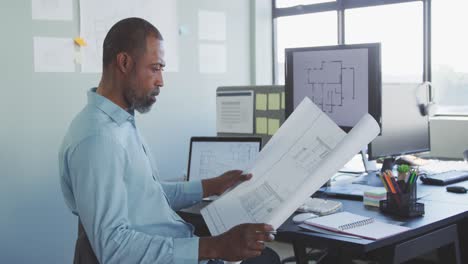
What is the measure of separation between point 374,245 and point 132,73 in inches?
30.6

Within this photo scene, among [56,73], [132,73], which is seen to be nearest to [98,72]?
[56,73]

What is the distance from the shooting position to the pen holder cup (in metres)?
1.74

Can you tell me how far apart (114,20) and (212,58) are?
0.92 metres

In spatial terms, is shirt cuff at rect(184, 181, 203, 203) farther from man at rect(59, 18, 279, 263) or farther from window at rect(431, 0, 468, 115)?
window at rect(431, 0, 468, 115)

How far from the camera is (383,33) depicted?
13.7 ft

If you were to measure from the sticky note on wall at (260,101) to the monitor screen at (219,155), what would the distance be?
0.35m

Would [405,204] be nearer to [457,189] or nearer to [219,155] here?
[457,189]

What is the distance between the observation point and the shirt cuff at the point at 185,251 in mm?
1292

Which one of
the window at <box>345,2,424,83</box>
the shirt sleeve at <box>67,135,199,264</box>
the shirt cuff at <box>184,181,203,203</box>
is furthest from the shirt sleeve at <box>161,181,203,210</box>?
the window at <box>345,2,424,83</box>

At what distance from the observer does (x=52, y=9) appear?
Result: 331 centimetres

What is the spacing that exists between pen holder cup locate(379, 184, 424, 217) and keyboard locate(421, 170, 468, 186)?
2.21 feet

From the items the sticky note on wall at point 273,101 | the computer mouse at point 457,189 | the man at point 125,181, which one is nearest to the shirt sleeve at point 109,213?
the man at point 125,181

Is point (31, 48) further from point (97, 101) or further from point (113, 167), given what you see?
point (113, 167)

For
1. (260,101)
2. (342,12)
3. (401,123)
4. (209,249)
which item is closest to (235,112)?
(260,101)
